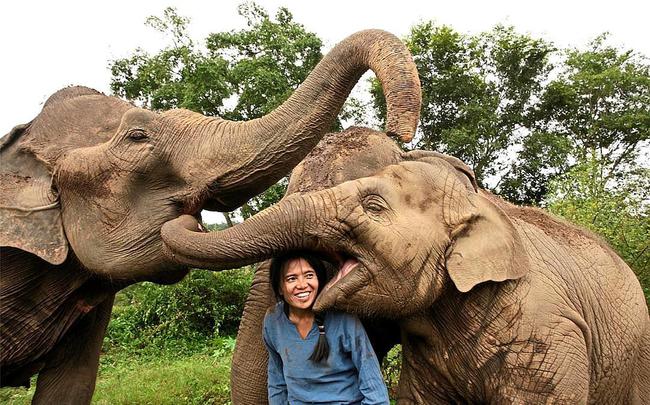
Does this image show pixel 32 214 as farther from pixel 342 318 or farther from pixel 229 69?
pixel 229 69

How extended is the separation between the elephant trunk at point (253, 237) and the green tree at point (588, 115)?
19.8 metres

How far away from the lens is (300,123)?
2.69 m

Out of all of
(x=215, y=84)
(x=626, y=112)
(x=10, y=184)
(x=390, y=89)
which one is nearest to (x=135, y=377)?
(x=10, y=184)

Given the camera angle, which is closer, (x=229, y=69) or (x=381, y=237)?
(x=381, y=237)

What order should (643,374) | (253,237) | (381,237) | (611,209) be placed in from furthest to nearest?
(611,209) → (643,374) → (381,237) → (253,237)

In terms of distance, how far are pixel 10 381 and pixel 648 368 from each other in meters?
3.44

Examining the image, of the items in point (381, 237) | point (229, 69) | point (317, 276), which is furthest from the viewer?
point (229, 69)

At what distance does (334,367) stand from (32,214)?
5.03 ft

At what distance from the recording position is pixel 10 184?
10.2 feet

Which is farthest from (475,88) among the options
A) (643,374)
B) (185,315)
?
(643,374)

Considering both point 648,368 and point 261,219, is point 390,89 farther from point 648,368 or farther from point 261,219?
point 648,368

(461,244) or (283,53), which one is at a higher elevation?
(283,53)

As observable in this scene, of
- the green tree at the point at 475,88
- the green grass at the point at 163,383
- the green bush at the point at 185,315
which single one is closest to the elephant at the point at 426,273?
the green grass at the point at 163,383

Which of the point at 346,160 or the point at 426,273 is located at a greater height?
the point at 346,160
